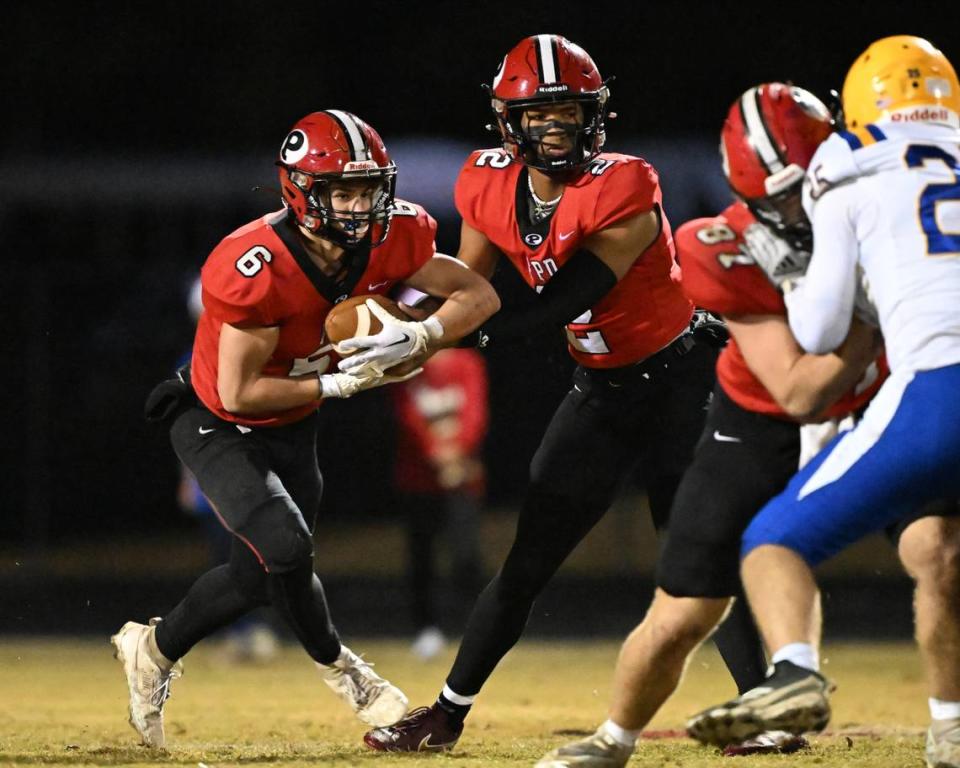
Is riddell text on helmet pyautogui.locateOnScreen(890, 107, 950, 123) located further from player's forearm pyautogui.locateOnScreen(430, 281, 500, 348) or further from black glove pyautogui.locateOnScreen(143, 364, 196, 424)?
black glove pyautogui.locateOnScreen(143, 364, 196, 424)

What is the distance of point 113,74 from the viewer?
17.5 m

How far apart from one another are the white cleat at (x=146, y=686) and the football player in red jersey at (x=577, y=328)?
27.8 inches

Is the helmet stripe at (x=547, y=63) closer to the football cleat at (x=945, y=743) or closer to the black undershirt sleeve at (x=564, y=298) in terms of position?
the black undershirt sleeve at (x=564, y=298)

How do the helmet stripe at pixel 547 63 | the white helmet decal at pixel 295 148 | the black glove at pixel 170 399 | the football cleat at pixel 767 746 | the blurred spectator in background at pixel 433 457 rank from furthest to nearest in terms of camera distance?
the blurred spectator in background at pixel 433 457
the black glove at pixel 170 399
the helmet stripe at pixel 547 63
the white helmet decal at pixel 295 148
the football cleat at pixel 767 746

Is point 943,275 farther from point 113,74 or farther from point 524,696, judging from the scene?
point 113,74

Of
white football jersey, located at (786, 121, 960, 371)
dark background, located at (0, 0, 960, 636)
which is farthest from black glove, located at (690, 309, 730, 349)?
dark background, located at (0, 0, 960, 636)

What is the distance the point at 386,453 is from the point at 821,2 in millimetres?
8538

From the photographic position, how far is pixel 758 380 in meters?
3.96

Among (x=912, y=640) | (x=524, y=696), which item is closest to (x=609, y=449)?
(x=524, y=696)

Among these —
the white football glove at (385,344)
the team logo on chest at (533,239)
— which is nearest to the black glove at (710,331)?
the team logo on chest at (533,239)

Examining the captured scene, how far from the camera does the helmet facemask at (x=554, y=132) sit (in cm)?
495

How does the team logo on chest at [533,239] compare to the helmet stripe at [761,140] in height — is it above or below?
below

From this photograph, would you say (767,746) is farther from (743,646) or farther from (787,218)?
(787,218)

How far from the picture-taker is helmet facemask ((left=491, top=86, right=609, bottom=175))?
4.95 metres
